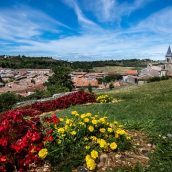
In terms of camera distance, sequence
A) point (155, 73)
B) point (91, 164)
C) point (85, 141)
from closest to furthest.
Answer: point (91, 164) < point (85, 141) < point (155, 73)

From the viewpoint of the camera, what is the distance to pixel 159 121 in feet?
29.2

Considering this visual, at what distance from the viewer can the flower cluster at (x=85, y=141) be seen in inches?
223

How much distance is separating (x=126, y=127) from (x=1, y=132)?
3.37 metres

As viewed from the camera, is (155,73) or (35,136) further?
(155,73)

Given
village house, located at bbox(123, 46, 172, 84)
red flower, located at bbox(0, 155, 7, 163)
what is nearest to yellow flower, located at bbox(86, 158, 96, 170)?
red flower, located at bbox(0, 155, 7, 163)

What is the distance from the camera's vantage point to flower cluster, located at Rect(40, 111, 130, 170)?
5668 millimetres

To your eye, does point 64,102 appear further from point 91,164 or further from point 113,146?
point 91,164

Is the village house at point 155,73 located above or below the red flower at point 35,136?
below

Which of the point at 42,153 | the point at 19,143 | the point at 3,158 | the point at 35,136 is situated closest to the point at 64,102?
the point at 35,136

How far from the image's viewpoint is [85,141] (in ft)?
20.2

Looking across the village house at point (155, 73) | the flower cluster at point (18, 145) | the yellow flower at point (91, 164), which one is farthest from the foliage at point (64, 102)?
the village house at point (155, 73)

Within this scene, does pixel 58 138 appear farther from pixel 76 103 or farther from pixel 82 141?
pixel 76 103

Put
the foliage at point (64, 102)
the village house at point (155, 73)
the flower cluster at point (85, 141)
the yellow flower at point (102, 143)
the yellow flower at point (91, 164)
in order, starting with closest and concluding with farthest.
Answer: the yellow flower at point (91, 164)
the flower cluster at point (85, 141)
the yellow flower at point (102, 143)
the foliage at point (64, 102)
the village house at point (155, 73)

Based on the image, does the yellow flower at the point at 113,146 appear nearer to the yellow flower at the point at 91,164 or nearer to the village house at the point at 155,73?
the yellow flower at the point at 91,164
